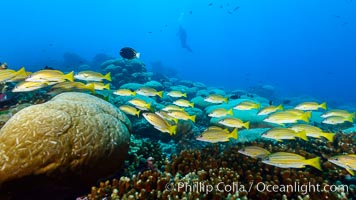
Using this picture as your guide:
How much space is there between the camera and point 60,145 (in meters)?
4.46

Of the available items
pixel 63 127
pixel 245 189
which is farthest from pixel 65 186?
pixel 245 189

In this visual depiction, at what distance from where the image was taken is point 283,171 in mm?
5555

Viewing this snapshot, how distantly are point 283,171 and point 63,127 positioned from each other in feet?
15.2

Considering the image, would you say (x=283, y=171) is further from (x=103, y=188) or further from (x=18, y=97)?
(x=18, y=97)

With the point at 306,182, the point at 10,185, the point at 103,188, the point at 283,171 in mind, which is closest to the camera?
the point at 10,185

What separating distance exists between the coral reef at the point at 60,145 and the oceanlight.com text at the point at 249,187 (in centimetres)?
143

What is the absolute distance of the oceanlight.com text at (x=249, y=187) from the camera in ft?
14.8

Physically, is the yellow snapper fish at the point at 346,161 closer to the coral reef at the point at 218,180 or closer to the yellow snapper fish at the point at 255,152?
the coral reef at the point at 218,180

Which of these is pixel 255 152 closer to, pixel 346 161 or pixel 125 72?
pixel 346 161

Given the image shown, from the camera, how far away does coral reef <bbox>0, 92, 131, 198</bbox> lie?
423cm

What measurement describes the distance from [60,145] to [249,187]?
3559mm

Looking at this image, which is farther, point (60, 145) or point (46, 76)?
point (46, 76)

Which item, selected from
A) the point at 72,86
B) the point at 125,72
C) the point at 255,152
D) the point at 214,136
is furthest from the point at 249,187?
the point at 125,72

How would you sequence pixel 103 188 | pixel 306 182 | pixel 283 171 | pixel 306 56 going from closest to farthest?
pixel 103 188, pixel 306 182, pixel 283 171, pixel 306 56
